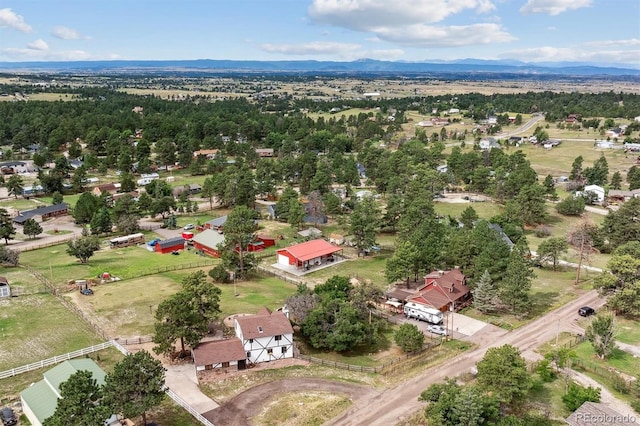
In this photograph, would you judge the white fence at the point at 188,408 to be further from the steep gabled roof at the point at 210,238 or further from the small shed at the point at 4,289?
the steep gabled roof at the point at 210,238

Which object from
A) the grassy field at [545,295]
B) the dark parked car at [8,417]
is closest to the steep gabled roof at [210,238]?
the grassy field at [545,295]

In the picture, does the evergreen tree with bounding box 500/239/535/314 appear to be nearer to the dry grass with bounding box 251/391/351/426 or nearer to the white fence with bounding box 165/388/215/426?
the dry grass with bounding box 251/391/351/426

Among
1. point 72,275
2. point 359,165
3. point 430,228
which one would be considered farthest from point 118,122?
point 430,228

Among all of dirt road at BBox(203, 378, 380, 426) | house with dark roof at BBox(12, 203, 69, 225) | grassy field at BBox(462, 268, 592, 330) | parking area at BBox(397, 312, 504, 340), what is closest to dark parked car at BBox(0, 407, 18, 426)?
dirt road at BBox(203, 378, 380, 426)

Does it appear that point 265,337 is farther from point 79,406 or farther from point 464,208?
point 464,208

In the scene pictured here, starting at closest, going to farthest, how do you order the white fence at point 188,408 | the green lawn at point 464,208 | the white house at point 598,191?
the white fence at point 188,408 < the green lawn at point 464,208 < the white house at point 598,191

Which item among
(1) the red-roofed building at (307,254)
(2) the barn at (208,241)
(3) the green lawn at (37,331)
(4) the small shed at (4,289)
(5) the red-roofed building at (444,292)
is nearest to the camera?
(3) the green lawn at (37,331)

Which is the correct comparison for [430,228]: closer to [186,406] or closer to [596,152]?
[186,406]
